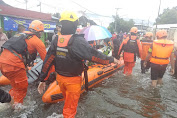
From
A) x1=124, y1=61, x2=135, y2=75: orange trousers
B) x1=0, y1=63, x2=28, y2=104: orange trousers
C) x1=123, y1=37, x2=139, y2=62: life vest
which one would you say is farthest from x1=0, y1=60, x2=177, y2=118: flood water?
x1=123, y1=37, x2=139, y2=62: life vest

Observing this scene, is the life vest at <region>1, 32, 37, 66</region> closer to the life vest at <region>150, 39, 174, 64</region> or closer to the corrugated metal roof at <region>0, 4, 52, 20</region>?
the life vest at <region>150, 39, 174, 64</region>

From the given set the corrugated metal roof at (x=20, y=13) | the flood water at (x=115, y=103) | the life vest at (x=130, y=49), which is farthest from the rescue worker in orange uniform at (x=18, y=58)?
the corrugated metal roof at (x=20, y=13)

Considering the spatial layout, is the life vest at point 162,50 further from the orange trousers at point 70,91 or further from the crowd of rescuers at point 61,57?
the orange trousers at point 70,91

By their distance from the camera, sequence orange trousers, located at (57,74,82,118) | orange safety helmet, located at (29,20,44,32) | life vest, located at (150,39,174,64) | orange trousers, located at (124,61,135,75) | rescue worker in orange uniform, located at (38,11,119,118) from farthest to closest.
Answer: orange trousers, located at (124,61,135,75) < life vest, located at (150,39,174,64) < orange safety helmet, located at (29,20,44,32) < orange trousers, located at (57,74,82,118) < rescue worker in orange uniform, located at (38,11,119,118)

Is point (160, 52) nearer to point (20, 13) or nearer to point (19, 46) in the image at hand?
point (19, 46)

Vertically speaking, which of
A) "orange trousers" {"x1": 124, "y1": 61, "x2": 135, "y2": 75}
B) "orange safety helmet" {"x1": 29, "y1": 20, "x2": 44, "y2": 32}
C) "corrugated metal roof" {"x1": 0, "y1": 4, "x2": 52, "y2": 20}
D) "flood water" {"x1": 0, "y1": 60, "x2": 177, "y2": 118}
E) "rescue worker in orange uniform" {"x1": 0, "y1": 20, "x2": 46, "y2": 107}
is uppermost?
"corrugated metal roof" {"x1": 0, "y1": 4, "x2": 52, "y2": 20}

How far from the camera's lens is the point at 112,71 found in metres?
5.89

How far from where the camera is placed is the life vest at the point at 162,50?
4049 mm

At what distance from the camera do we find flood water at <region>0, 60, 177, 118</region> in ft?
10.3

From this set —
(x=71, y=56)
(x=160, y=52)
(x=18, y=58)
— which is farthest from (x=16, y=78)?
(x=160, y=52)

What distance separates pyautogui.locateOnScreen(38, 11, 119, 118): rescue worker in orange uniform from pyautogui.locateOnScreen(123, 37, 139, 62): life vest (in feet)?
11.1

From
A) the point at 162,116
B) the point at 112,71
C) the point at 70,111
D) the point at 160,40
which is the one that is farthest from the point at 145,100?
the point at 70,111

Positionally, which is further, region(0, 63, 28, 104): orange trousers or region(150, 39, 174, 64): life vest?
region(150, 39, 174, 64): life vest

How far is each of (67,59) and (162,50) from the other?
10.2ft
